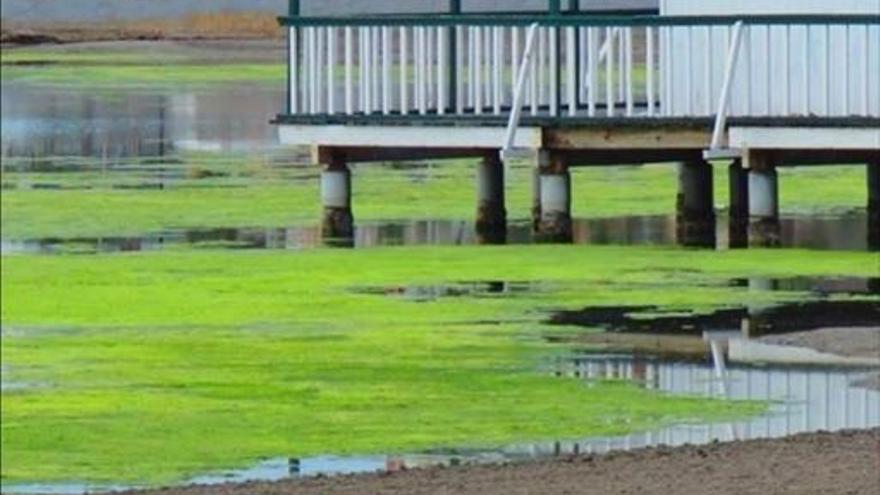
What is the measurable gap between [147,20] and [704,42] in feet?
60.0

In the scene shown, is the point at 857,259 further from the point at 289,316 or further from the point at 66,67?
the point at 66,67

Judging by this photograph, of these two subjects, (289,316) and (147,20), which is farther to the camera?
(289,316)

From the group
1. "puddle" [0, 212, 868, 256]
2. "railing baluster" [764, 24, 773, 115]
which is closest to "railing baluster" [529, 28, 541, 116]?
"puddle" [0, 212, 868, 256]

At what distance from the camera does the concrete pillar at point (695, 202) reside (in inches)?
1001

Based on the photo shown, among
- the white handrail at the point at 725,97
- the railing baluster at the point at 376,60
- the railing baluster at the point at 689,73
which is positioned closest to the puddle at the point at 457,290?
the white handrail at the point at 725,97

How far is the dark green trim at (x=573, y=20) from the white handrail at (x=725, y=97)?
0.33 meters

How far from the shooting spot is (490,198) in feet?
84.7

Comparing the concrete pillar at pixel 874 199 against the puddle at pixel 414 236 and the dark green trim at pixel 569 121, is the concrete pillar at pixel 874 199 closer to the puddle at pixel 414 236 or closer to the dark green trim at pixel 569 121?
the puddle at pixel 414 236

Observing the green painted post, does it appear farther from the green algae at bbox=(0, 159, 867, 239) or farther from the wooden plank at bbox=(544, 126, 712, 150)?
the green algae at bbox=(0, 159, 867, 239)

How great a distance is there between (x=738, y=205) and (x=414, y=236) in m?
2.97

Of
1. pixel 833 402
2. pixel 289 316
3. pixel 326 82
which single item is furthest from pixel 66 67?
pixel 326 82

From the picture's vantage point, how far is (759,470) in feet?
33.7

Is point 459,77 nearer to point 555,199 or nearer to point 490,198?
point 490,198

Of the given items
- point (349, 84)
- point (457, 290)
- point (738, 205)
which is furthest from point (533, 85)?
point (457, 290)
